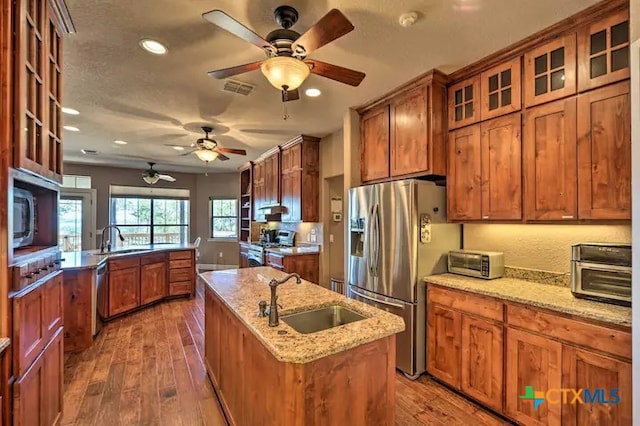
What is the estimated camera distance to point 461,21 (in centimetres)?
204

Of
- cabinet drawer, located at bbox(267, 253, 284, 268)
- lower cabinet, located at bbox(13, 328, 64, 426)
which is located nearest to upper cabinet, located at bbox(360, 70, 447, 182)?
cabinet drawer, located at bbox(267, 253, 284, 268)

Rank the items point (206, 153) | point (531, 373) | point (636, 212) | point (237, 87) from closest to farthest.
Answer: point (636, 212)
point (531, 373)
point (237, 87)
point (206, 153)

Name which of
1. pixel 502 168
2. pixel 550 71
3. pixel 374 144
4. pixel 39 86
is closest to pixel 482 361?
pixel 502 168

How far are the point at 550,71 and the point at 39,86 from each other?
3.20 meters

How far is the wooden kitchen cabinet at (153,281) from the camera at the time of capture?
4.74 meters

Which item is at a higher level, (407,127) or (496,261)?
(407,127)

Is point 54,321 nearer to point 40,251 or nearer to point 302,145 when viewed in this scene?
point 40,251

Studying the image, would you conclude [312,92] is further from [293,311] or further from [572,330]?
[572,330]

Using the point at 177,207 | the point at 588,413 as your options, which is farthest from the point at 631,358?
the point at 177,207

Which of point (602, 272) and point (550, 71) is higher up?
point (550, 71)

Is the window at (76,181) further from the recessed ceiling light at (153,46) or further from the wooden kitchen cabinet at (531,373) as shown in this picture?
the wooden kitchen cabinet at (531,373)

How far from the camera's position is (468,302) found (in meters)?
2.44

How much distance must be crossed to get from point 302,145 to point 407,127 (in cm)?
221

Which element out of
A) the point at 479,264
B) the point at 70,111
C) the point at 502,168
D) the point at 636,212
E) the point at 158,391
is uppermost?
the point at 70,111
